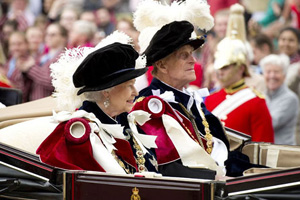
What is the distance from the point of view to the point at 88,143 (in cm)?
400

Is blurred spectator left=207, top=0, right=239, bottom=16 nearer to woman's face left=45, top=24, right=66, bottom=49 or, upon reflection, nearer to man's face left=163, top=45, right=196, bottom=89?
woman's face left=45, top=24, right=66, bottom=49

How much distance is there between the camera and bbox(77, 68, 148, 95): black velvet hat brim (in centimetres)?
418

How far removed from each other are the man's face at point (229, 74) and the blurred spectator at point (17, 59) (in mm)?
3093

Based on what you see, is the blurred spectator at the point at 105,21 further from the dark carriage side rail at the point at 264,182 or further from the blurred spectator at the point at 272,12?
the dark carriage side rail at the point at 264,182

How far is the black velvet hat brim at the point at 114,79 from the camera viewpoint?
418 cm

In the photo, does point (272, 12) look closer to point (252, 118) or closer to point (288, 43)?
point (288, 43)

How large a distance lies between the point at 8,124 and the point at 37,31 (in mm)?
5933

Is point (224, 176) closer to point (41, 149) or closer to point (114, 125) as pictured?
point (114, 125)

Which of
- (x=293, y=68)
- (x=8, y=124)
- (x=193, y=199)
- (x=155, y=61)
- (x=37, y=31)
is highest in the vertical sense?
(x=37, y=31)

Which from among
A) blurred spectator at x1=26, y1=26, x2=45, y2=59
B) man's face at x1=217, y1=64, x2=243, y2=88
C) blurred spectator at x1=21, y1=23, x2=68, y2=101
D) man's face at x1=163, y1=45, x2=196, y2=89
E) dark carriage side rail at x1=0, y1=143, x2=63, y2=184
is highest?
blurred spectator at x1=26, y1=26, x2=45, y2=59

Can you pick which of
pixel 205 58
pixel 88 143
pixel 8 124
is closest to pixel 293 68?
pixel 205 58

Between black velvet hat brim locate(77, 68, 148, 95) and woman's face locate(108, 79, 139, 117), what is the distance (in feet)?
0.30

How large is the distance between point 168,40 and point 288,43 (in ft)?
14.1

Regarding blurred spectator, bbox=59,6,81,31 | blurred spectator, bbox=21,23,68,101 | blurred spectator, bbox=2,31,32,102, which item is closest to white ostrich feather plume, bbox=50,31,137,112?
blurred spectator, bbox=21,23,68,101
